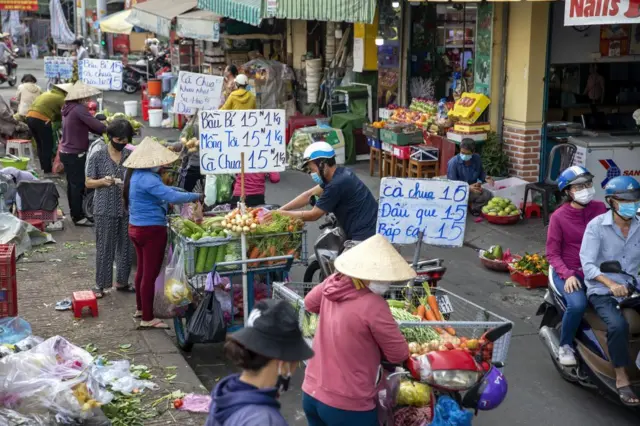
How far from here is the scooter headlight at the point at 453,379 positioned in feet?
16.7

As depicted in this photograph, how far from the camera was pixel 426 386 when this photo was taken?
5176mm

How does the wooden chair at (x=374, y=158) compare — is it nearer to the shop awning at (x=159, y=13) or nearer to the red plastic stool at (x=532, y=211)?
the red plastic stool at (x=532, y=211)

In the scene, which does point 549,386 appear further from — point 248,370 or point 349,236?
point 248,370

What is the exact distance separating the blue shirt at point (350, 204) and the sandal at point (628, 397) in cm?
245

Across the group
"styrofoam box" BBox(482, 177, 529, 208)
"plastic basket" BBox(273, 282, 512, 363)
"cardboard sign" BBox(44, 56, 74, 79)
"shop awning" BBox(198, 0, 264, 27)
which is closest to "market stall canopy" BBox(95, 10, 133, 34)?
"cardboard sign" BBox(44, 56, 74, 79)

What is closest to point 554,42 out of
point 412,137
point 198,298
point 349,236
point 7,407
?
point 412,137

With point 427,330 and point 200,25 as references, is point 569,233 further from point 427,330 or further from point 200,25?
point 200,25

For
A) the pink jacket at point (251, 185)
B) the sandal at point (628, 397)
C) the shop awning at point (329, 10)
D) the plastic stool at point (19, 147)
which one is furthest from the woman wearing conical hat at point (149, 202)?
the plastic stool at point (19, 147)

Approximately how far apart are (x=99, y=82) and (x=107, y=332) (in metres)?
9.29

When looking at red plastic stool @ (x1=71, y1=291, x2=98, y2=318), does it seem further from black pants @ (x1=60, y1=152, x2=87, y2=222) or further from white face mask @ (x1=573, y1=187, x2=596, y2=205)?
white face mask @ (x1=573, y1=187, x2=596, y2=205)

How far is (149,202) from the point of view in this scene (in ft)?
26.0

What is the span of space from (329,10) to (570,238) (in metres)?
8.10

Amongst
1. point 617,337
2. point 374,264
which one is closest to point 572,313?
point 617,337

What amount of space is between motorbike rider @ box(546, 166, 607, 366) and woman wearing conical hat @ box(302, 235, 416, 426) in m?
2.43
